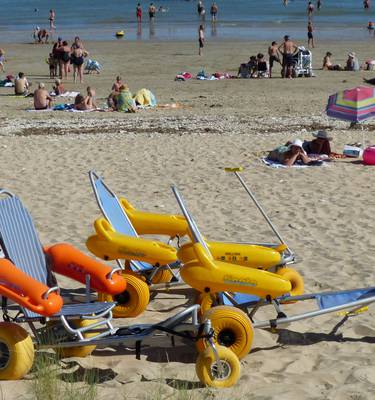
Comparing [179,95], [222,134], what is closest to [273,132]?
[222,134]

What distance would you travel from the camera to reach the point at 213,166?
36.6 feet

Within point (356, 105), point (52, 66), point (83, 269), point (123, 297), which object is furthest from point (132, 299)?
point (52, 66)

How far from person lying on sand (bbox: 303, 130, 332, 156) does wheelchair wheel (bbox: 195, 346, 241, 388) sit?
7.32 meters

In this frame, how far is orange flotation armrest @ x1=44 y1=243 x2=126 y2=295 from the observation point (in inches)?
206

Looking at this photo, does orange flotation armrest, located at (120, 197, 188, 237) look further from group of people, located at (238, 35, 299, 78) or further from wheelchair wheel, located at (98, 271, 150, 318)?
group of people, located at (238, 35, 299, 78)

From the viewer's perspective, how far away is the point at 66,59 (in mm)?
23359

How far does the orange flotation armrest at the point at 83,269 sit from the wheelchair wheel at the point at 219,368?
0.90m

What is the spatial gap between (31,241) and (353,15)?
48.0m

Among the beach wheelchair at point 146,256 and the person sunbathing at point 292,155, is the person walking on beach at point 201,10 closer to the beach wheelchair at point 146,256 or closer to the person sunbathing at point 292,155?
the person sunbathing at point 292,155

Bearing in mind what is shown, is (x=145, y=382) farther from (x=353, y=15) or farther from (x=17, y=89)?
(x=353, y=15)

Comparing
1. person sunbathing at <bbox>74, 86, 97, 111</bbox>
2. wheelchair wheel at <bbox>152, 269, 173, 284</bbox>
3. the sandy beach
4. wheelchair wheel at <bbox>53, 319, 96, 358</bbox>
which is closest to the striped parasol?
the sandy beach

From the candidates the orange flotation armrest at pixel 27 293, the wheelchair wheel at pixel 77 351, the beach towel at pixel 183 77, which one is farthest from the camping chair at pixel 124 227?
the beach towel at pixel 183 77

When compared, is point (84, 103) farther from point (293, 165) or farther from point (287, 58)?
point (287, 58)

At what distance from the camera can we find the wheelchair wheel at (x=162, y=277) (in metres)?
6.36
